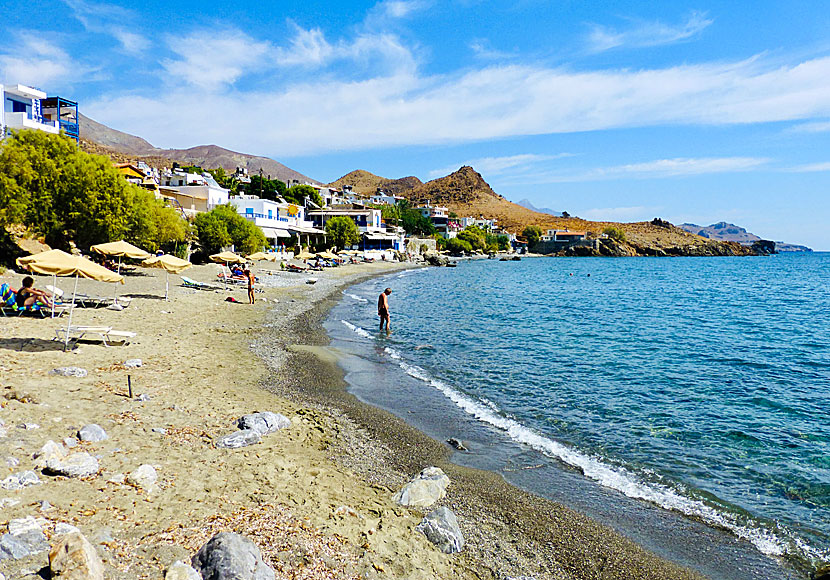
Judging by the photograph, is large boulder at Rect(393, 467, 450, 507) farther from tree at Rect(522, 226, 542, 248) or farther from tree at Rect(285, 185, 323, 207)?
tree at Rect(522, 226, 542, 248)

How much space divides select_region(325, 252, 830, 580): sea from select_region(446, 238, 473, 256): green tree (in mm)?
108375

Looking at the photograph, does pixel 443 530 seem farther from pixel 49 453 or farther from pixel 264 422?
pixel 49 453

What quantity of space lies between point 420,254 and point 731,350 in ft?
315

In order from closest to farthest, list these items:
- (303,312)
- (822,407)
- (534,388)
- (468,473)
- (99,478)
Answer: (99,478), (468,473), (822,407), (534,388), (303,312)

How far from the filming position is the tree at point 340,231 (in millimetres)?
85062

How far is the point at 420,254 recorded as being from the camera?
4609 inches

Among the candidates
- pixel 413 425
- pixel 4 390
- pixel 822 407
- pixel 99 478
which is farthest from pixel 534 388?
pixel 4 390

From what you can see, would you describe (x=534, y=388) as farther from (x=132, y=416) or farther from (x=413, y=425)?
(x=132, y=416)

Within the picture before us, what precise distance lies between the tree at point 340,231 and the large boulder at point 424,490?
7851 centimetres

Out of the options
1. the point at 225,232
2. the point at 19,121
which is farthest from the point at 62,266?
the point at 19,121

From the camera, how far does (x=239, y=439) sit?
28.9ft

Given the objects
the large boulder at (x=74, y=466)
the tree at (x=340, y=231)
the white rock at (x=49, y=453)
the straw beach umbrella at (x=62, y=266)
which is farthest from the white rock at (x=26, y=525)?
the tree at (x=340, y=231)

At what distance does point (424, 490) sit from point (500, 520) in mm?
1178

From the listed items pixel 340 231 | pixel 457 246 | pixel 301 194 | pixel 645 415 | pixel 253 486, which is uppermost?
pixel 301 194
